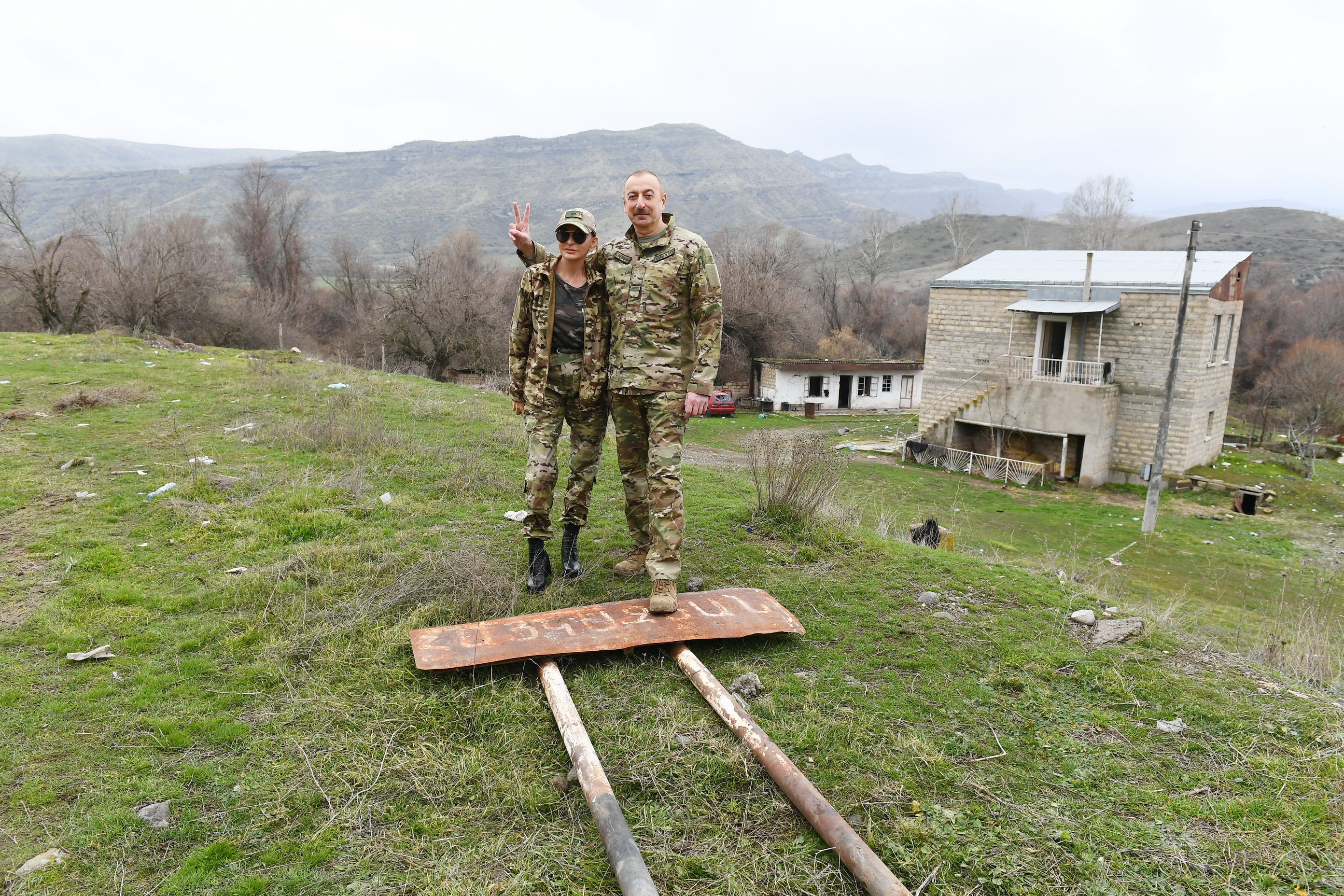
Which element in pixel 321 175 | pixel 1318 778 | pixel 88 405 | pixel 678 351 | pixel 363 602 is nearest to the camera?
pixel 1318 778

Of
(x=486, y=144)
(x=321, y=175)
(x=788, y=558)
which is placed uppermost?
(x=486, y=144)

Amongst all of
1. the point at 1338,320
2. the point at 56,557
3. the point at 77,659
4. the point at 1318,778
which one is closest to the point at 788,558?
the point at 1318,778

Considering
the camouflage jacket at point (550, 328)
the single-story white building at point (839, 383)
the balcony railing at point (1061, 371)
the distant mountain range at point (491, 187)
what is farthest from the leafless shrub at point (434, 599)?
the distant mountain range at point (491, 187)

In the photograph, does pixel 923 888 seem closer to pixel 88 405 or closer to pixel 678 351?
pixel 678 351

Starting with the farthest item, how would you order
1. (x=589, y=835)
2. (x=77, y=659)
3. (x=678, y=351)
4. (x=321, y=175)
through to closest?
(x=321, y=175) < (x=678, y=351) < (x=77, y=659) < (x=589, y=835)

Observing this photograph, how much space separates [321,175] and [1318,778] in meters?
177

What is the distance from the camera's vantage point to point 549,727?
3.21 m

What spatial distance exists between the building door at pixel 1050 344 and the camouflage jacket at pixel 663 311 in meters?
22.5

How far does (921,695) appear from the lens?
3604 mm

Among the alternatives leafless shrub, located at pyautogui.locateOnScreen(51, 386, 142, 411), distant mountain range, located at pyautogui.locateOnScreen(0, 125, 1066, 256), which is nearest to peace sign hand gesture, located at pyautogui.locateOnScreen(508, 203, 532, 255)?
leafless shrub, located at pyautogui.locateOnScreen(51, 386, 142, 411)

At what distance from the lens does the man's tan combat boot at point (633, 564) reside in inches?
195

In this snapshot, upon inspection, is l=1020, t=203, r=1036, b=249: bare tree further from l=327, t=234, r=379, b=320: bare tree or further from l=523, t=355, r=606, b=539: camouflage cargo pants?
l=523, t=355, r=606, b=539: camouflage cargo pants

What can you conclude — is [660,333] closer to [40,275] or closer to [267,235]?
[40,275]

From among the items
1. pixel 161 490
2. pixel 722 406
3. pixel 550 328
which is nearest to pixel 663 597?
pixel 550 328
